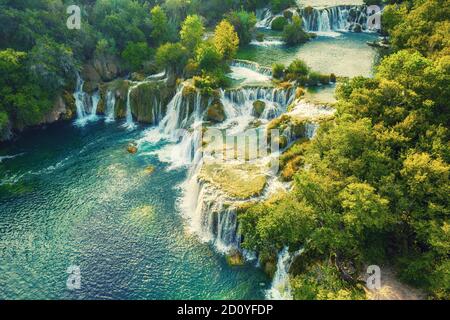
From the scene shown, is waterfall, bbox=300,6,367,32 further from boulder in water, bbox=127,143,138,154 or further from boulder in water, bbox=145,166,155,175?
boulder in water, bbox=145,166,155,175

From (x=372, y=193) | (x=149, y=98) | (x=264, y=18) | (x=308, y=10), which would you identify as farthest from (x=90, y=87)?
(x=372, y=193)

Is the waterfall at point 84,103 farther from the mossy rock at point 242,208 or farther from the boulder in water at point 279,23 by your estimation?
the boulder in water at point 279,23

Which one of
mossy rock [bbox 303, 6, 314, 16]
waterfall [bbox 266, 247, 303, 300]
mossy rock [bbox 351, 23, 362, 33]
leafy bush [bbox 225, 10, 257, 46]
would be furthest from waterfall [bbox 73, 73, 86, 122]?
mossy rock [bbox 351, 23, 362, 33]

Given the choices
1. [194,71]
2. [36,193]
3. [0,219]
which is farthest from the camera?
[194,71]

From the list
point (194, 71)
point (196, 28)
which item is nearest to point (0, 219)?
point (194, 71)

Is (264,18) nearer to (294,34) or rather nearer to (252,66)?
(294,34)
